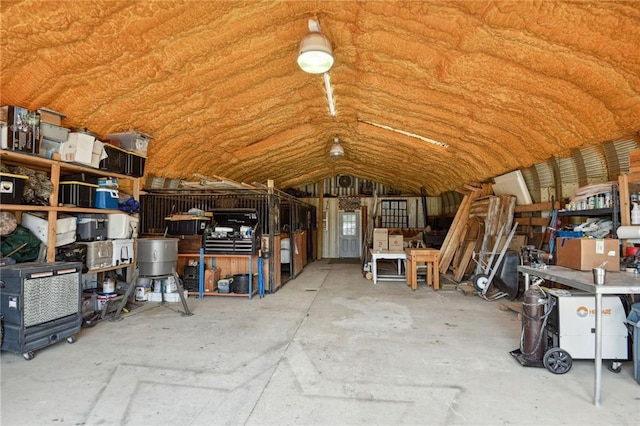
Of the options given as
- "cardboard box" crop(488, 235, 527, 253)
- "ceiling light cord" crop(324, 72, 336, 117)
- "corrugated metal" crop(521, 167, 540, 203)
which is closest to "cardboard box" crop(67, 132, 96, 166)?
"ceiling light cord" crop(324, 72, 336, 117)

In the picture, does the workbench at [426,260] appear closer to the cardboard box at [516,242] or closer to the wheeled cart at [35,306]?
the cardboard box at [516,242]

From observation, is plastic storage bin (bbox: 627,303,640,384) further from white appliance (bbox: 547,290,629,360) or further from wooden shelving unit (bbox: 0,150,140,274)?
wooden shelving unit (bbox: 0,150,140,274)

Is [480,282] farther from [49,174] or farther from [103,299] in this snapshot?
[49,174]

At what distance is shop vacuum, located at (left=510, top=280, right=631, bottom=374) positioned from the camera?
314 cm

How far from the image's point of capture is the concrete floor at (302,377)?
97.4 inches

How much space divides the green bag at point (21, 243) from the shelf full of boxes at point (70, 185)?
0.07 metres

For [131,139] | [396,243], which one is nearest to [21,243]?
[131,139]

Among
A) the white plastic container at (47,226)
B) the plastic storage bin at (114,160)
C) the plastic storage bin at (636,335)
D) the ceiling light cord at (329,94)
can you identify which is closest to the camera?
the plastic storage bin at (636,335)

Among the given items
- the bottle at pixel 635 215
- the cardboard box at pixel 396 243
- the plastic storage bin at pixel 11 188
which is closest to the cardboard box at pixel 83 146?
the plastic storage bin at pixel 11 188

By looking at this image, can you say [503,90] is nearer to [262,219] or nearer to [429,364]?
[429,364]

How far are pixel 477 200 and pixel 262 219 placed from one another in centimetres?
523

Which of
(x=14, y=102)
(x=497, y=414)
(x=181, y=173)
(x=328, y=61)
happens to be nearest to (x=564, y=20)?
(x=328, y=61)

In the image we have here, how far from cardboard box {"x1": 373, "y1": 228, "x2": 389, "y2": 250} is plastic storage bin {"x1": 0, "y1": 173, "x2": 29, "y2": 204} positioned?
6.38m

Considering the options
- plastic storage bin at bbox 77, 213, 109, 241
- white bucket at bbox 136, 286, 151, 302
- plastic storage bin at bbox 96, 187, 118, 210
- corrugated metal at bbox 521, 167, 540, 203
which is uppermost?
corrugated metal at bbox 521, 167, 540, 203
